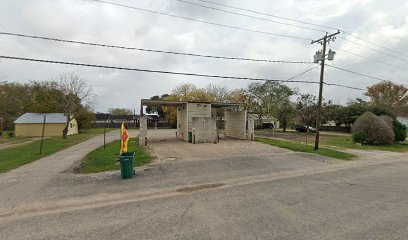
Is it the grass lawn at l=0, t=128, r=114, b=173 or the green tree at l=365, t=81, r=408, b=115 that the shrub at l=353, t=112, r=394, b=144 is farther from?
the green tree at l=365, t=81, r=408, b=115

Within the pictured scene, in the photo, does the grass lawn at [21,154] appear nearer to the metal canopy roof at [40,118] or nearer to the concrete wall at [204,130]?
the concrete wall at [204,130]

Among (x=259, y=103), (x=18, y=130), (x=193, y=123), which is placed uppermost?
(x=259, y=103)

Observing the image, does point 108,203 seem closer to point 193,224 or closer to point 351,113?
point 193,224

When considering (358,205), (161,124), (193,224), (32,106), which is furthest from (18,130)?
(358,205)

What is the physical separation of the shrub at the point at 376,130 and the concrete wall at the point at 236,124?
11.2 meters

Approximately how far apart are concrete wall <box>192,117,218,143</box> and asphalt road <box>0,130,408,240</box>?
9.57m

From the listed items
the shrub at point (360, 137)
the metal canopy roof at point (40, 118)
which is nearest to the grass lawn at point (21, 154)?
the metal canopy roof at point (40, 118)

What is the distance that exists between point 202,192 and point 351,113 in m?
42.2

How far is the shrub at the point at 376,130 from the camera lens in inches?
837

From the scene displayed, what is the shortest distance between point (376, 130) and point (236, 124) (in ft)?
42.5

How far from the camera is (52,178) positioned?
8961mm

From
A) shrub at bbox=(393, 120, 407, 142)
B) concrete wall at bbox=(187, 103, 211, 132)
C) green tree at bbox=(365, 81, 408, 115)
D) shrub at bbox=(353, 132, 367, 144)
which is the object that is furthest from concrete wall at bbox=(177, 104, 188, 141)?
green tree at bbox=(365, 81, 408, 115)

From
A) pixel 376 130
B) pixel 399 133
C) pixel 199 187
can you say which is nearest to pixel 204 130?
pixel 199 187

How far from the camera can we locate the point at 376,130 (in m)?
21.3
